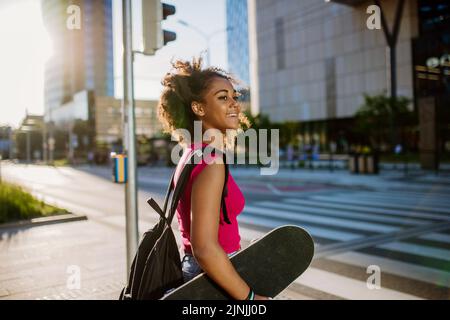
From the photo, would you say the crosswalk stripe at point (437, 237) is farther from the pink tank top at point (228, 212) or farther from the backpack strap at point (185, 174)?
the backpack strap at point (185, 174)

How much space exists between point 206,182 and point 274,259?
48 cm

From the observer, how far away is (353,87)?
5553 cm

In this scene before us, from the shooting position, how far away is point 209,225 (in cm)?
165

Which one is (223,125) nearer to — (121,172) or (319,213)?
(121,172)

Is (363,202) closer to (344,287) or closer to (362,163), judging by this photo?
(344,287)

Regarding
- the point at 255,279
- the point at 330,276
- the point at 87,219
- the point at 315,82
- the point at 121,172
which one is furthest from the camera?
the point at 315,82

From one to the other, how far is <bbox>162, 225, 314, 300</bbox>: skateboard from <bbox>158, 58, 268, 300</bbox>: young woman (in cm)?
8

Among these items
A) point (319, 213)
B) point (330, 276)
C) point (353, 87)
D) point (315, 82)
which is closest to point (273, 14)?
point (315, 82)

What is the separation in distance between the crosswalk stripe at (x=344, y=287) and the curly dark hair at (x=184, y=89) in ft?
10.9

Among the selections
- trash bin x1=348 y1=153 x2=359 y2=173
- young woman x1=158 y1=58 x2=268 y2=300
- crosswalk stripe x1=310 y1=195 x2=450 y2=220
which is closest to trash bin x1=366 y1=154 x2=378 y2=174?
trash bin x1=348 y1=153 x2=359 y2=173

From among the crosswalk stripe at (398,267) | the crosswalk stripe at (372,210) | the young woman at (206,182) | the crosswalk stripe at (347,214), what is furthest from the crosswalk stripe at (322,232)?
the young woman at (206,182)

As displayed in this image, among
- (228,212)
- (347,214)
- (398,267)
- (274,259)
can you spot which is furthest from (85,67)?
(274,259)

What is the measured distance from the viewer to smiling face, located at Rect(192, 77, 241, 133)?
6.50 ft
